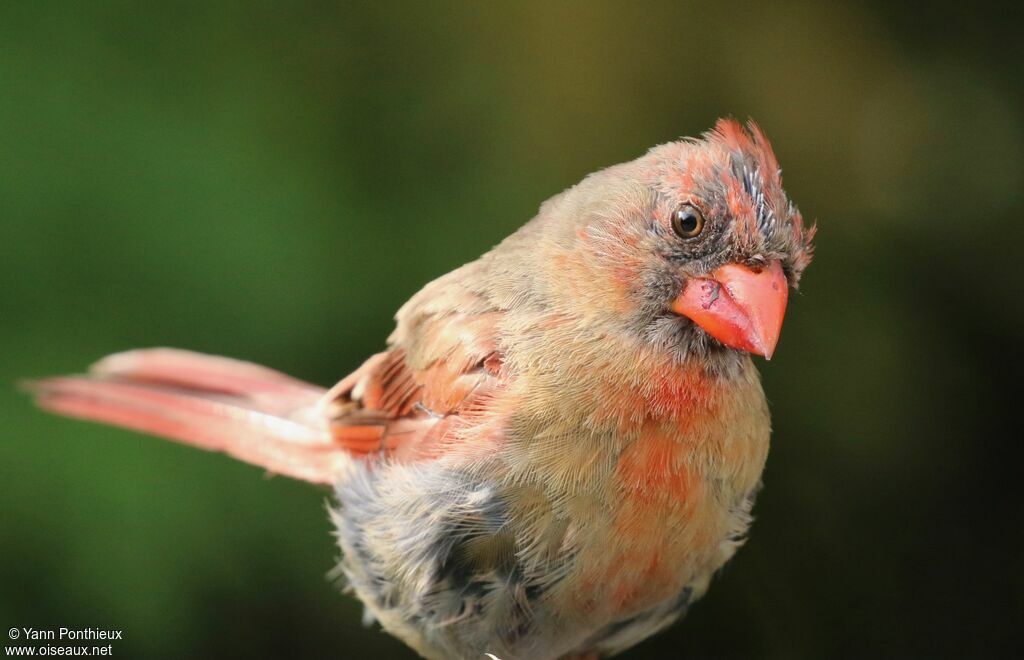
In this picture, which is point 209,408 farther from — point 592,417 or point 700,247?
point 700,247

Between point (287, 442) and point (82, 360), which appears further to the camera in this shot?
point (82, 360)

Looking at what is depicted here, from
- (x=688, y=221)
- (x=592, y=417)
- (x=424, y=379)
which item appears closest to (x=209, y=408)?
(x=424, y=379)

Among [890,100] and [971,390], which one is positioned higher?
[890,100]

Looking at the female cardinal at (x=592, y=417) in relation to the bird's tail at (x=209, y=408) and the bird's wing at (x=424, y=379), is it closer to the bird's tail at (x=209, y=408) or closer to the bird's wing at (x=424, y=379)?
the bird's wing at (x=424, y=379)

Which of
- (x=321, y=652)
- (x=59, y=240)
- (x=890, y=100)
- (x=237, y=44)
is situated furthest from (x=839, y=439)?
(x=59, y=240)

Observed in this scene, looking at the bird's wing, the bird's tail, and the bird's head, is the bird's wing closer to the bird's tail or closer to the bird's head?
the bird's tail

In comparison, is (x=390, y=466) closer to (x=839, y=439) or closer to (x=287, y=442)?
(x=287, y=442)

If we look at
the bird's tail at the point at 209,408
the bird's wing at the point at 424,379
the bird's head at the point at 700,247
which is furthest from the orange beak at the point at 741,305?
the bird's tail at the point at 209,408
